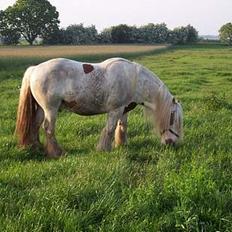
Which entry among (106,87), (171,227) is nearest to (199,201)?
(171,227)

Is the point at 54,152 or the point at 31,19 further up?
the point at 54,152

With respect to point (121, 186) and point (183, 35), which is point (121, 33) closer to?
point (183, 35)

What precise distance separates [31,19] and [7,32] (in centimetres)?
617

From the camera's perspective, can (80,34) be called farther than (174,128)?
Yes

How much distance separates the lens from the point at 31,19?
85.8 meters

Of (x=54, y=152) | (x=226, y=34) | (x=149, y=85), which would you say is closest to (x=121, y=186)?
(x=54, y=152)

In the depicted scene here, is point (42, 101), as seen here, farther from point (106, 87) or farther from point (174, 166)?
point (174, 166)

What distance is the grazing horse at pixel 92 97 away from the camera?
7895 millimetres

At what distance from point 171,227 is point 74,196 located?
122 cm

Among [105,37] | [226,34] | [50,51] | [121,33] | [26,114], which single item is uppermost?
[26,114]

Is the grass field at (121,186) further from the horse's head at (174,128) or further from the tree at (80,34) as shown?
the tree at (80,34)

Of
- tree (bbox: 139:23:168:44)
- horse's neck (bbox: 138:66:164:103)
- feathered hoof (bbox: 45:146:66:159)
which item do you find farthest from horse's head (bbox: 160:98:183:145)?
tree (bbox: 139:23:168:44)

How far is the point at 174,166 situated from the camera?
6.79m

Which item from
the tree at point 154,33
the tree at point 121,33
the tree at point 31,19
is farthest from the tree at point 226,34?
the tree at point 31,19
